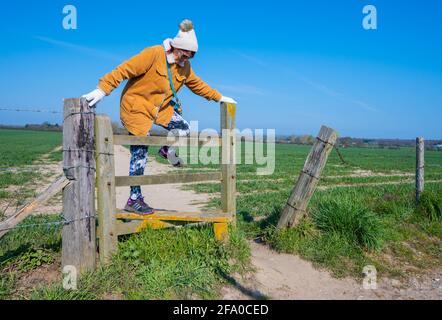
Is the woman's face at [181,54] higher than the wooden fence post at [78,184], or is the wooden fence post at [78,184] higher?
the woman's face at [181,54]

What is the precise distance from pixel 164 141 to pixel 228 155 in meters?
0.95

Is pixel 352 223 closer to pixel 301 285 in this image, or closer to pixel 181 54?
pixel 301 285

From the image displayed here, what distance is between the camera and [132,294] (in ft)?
11.2

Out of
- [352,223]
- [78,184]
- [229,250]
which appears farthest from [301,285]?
[78,184]

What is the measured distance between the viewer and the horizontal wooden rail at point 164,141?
156 inches

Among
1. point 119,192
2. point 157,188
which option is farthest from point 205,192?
point 119,192

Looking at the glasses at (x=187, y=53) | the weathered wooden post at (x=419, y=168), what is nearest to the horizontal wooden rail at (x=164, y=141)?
the glasses at (x=187, y=53)

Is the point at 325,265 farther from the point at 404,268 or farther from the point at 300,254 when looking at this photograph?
the point at 404,268

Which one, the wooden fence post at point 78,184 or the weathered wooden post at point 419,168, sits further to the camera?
the weathered wooden post at point 419,168

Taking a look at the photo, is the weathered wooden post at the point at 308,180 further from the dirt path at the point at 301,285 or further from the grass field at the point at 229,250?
the dirt path at the point at 301,285

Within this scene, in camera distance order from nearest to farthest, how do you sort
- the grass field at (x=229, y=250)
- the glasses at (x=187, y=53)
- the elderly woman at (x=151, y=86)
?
the grass field at (x=229, y=250)
the elderly woman at (x=151, y=86)
the glasses at (x=187, y=53)

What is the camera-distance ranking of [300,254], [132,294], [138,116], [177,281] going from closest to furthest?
[132,294], [177,281], [138,116], [300,254]

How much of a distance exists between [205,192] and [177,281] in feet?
25.2
